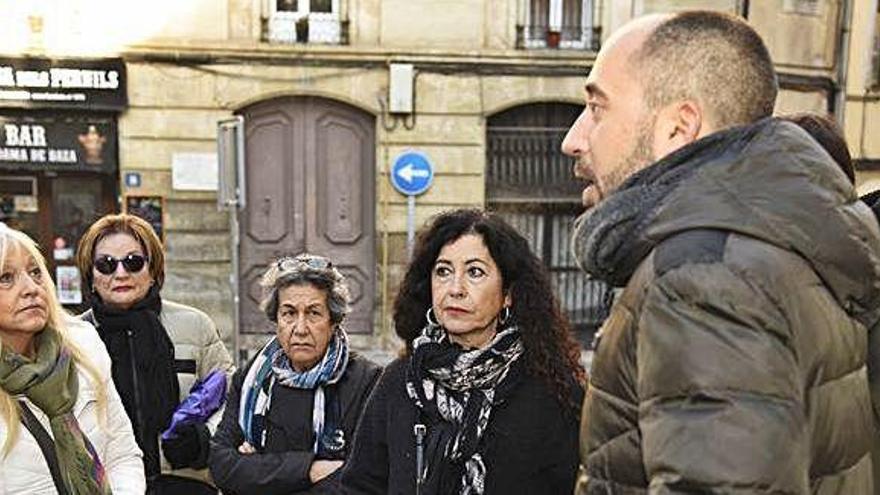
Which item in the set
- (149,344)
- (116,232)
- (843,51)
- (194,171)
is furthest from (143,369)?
(843,51)

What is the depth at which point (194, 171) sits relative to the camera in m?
10.1

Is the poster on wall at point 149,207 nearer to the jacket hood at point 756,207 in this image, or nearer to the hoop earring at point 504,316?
the hoop earring at point 504,316

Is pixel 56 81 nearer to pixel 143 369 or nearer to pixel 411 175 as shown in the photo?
pixel 411 175

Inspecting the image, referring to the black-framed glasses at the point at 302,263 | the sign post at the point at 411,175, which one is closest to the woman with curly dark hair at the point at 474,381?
the black-framed glasses at the point at 302,263

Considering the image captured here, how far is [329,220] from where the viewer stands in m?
10.5

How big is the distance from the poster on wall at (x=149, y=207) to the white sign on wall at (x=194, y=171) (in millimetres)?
288

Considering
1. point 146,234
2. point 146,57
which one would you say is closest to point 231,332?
point 146,57

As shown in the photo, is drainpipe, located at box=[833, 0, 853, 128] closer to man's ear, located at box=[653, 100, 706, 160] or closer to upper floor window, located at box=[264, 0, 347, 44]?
upper floor window, located at box=[264, 0, 347, 44]

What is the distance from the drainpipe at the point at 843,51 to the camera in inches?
462

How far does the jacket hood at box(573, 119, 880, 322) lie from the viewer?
1.24m

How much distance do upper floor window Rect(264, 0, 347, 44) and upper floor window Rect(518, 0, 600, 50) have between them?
2.31 m

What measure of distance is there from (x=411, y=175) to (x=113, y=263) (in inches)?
275

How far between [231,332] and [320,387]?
298 inches

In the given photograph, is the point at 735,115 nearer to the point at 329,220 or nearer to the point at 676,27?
the point at 676,27
